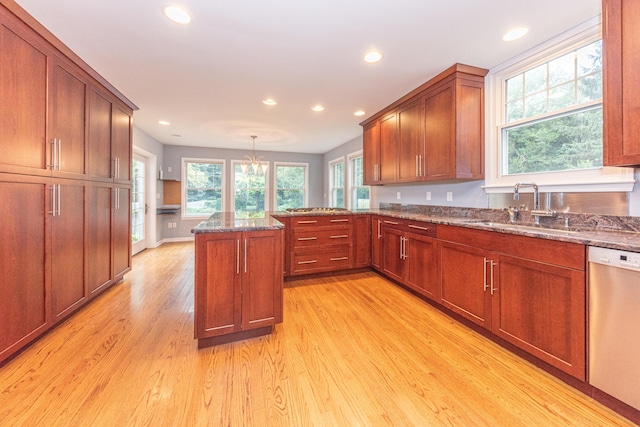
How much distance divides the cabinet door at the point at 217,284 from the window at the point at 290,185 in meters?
5.12

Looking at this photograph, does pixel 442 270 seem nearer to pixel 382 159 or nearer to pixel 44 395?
pixel 382 159

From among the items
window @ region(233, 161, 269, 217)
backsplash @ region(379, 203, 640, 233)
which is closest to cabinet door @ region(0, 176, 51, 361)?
backsplash @ region(379, 203, 640, 233)

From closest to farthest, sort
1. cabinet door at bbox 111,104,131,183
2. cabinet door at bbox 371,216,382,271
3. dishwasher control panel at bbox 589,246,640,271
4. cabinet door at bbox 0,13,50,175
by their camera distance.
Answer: dishwasher control panel at bbox 589,246,640,271 → cabinet door at bbox 0,13,50,175 → cabinet door at bbox 111,104,131,183 → cabinet door at bbox 371,216,382,271

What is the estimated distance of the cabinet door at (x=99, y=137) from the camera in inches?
101

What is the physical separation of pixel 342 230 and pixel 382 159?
48.9 inches

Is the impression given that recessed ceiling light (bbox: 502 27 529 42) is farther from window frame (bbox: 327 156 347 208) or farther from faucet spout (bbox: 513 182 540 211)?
window frame (bbox: 327 156 347 208)

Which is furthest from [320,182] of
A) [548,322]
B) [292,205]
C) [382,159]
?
[548,322]

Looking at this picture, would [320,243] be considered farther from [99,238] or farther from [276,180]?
[276,180]

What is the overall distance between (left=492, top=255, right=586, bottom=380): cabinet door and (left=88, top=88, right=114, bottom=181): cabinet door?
379 centimetres

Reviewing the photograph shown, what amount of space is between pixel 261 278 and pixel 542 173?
255 cm

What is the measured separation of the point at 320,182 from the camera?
7383mm

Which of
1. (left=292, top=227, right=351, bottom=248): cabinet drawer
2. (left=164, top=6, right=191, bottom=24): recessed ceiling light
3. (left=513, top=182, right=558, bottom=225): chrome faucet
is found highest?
(left=164, top=6, right=191, bottom=24): recessed ceiling light

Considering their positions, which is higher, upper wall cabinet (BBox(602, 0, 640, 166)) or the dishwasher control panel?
upper wall cabinet (BBox(602, 0, 640, 166))

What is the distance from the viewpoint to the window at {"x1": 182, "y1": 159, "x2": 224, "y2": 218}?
634 cm
